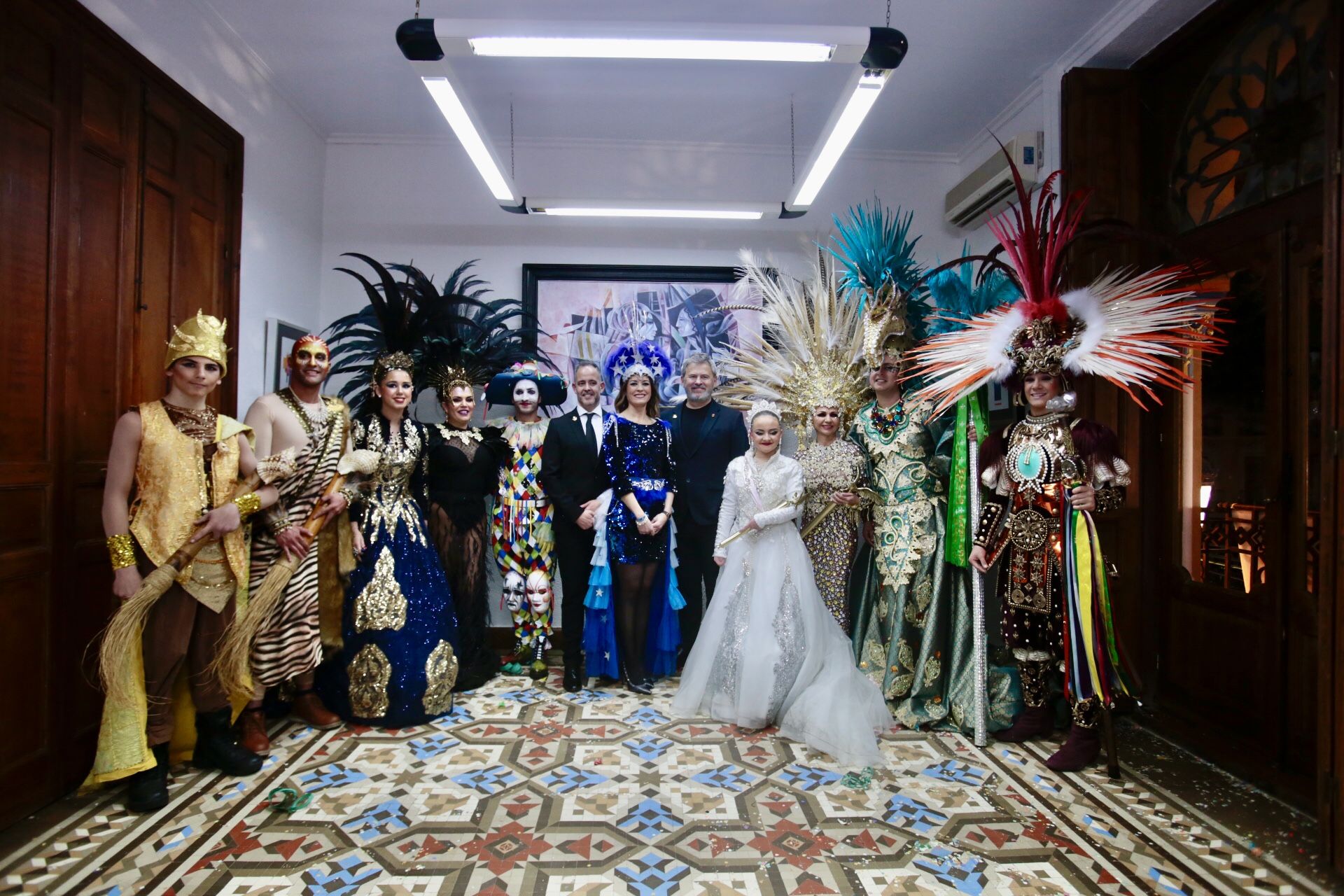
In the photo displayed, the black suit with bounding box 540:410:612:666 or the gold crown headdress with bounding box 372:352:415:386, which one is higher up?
the gold crown headdress with bounding box 372:352:415:386

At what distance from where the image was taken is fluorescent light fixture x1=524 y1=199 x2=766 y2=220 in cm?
424

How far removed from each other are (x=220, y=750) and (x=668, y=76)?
164 inches

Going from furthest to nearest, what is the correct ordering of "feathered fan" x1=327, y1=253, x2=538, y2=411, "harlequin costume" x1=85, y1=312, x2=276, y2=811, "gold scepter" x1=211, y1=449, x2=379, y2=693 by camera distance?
"feathered fan" x1=327, y1=253, x2=538, y2=411
"gold scepter" x1=211, y1=449, x2=379, y2=693
"harlequin costume" x1=85, y1=312, x2=276, y2=811

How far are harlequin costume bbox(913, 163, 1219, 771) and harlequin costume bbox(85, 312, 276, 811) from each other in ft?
10.5

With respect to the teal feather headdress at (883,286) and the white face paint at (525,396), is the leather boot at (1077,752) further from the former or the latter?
the white face paint at (525,396)

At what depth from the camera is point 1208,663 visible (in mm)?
3299

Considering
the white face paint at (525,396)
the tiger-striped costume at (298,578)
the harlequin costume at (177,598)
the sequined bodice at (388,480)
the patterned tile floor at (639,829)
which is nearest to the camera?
the patterned tile floor at (639,829)

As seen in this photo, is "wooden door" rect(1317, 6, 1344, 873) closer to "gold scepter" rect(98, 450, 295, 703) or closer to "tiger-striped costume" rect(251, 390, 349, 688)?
"tiger-striped costume" rect(251, 390, 349, 688)

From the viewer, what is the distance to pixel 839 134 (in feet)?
11.2

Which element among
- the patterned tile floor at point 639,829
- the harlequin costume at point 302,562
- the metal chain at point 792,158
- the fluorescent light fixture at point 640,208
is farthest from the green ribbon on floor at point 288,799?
the metal chain at point 792,158

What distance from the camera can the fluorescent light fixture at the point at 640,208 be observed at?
4.24 m

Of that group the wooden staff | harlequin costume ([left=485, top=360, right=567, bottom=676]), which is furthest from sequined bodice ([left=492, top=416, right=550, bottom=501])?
the wooden staff

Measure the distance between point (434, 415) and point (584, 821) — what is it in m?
3.12

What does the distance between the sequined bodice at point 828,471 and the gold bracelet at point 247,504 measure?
2.58 m
